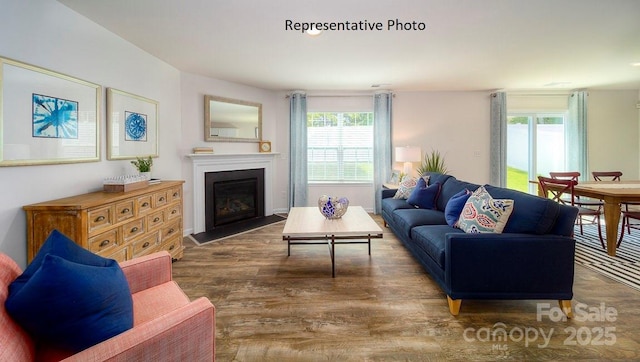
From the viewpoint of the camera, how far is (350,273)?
2834 millimetres

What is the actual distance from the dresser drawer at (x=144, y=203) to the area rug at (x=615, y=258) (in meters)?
4.52

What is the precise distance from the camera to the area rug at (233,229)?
4.01 meters

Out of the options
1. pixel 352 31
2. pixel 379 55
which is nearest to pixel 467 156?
pixel 379 55

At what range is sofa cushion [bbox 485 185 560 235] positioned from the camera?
2051 mm

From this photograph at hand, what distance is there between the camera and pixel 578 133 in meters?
5.43

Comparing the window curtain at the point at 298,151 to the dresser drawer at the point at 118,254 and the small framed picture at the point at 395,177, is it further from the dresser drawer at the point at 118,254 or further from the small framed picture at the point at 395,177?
the dresser drawer at the point at 118,254

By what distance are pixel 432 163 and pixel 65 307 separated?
5.42m

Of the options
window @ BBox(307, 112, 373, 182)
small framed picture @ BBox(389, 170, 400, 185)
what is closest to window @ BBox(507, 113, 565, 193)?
small framed picture @ BBox(389, 170, 400, 185)

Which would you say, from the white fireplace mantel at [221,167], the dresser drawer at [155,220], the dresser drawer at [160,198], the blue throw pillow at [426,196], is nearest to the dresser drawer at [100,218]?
the dresser drawer at [155,220]

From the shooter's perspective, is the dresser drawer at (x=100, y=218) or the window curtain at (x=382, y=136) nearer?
the dresser drawer at (x=100, y=218)

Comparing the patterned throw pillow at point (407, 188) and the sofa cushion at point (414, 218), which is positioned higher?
the patterned throw pillow at point (407, 188)

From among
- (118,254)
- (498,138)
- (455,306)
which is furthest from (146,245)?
(498,138)

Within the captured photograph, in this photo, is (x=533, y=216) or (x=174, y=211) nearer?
(x=533, y=216)

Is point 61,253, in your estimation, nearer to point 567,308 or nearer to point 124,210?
point 124,210
